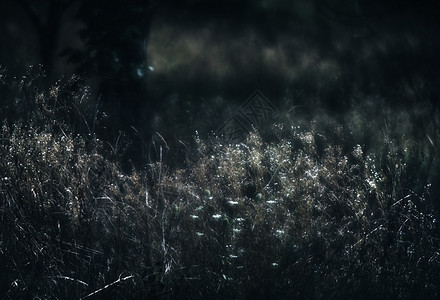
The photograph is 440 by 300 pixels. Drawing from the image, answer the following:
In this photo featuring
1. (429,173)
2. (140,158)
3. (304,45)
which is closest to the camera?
(429,173)

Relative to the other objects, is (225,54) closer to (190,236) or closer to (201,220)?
(201,220)

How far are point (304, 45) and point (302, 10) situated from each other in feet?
2.31

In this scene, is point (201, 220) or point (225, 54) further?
point (225, 54)

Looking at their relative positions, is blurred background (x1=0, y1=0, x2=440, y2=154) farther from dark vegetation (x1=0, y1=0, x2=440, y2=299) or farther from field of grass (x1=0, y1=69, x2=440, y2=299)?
field of grass (x1=0, y1=69, x2=440, y2=299)

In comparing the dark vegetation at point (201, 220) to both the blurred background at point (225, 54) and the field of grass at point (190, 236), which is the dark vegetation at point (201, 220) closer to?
the field of grass at point (190, 236)

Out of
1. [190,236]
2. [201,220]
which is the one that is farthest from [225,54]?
[190,236]

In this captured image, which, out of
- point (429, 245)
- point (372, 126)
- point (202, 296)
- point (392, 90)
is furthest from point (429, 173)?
point (202, 296)

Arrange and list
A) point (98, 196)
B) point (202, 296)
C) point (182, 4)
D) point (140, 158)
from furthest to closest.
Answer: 1. point (182, 4)
2. point (140, 158)
3. point (98, 196)
4. point (202, 296)

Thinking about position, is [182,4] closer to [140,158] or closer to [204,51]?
[204,51]

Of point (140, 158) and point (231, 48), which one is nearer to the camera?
point (140, 158)

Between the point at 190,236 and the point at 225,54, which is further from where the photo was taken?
the point at 225,54

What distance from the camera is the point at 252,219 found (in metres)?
3.31

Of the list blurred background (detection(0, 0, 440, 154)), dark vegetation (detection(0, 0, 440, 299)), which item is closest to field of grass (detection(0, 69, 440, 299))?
dark vegetation (detection(0, 0, 440, 299))

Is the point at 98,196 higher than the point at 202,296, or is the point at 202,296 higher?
the point at 98,196
